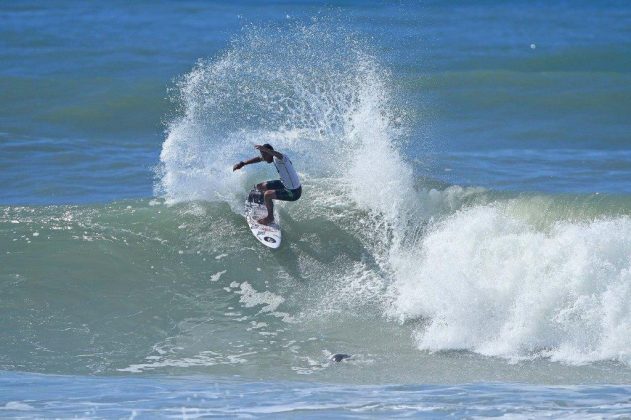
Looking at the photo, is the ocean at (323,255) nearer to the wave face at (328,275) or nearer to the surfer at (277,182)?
the wave face at (328,275)

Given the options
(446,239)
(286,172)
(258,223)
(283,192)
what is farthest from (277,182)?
(446,239)

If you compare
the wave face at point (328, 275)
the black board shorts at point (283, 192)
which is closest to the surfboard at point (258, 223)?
the wave face at point (328, 275)

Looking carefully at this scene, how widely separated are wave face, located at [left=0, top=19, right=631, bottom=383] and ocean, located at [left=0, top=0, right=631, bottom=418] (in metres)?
0.03

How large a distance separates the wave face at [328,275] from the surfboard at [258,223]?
18 centimetres

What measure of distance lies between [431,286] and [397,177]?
259cm

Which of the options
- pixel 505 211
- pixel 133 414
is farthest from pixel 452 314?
pixel 133 414

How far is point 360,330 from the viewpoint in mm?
12492

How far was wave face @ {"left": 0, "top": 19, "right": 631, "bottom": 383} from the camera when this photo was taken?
38.3 feet


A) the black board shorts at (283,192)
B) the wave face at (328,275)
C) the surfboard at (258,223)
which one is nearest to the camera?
the wave face at (328,275)

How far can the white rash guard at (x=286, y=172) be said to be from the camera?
13.7 meters

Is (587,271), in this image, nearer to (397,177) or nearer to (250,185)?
(397,177)

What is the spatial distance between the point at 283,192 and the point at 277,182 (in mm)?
218

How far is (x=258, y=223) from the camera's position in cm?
1448

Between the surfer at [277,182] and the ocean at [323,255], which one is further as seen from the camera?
the surfer at [277,182]
